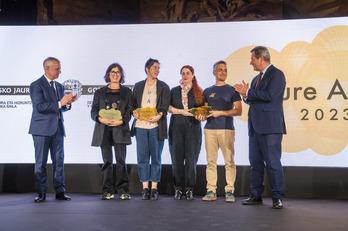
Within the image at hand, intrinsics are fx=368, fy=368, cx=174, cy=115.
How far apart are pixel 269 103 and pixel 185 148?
120 centimetres

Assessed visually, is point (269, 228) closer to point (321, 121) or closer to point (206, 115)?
point (206, 115)

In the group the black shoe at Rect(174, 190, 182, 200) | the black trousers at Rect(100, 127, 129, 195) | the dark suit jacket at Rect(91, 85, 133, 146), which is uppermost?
the dark suit jacket at Rect(91, 85, 133, 146)

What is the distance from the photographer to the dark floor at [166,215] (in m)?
3.07

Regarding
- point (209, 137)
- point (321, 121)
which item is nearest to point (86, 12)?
point (209, 137)

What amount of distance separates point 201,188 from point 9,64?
3.37 m

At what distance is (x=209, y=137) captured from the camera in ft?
15.0

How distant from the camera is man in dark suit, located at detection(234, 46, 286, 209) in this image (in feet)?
13.2

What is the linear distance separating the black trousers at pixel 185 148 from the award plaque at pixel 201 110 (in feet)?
0.75

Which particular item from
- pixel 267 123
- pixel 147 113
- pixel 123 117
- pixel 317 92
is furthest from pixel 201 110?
pixel 317 92

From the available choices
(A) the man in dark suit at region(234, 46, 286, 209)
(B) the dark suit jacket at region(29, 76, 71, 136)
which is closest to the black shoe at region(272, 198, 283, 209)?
(A) the man in dark suit at region(234, 46, 286, 209)

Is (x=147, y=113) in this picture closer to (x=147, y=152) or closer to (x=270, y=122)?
(x=147, y=152)

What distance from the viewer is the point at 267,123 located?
13.3 feet

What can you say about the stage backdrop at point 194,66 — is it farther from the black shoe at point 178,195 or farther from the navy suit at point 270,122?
the navy suit at point 270,122

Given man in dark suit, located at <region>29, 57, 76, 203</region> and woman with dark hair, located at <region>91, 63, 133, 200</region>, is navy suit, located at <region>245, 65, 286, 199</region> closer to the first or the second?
woman with dark hair, located at <region>91, 63, 133, 200</region>
